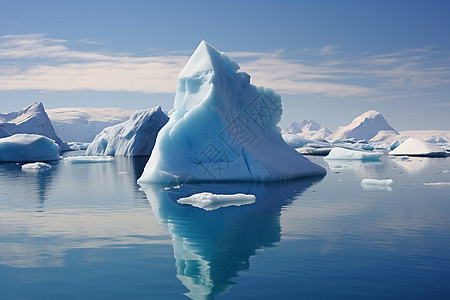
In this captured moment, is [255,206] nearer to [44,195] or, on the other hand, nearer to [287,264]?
[287,264]

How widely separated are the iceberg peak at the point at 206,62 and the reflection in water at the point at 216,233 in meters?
5.50

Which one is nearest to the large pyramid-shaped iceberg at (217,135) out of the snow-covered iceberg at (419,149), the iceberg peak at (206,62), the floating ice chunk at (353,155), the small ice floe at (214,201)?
the iceberg peak at (206,62)

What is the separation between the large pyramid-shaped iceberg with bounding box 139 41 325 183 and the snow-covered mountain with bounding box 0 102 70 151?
39060mm

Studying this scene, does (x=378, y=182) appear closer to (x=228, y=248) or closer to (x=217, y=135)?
(x=217, y=135)

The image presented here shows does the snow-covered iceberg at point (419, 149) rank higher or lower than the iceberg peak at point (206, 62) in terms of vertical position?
lower

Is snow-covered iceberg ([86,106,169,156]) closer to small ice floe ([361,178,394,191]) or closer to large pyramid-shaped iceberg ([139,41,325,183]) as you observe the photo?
large pyramid-shaped iceberg ([139,41,325,183])

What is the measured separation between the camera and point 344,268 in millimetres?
6094

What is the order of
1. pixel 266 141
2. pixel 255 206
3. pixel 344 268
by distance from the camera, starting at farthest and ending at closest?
pixel 266 141
pixel 255 206
pixel 344 268

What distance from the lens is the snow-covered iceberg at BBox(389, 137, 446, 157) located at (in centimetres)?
4156

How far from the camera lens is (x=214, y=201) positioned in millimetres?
11680

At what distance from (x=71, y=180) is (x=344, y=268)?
16060mm

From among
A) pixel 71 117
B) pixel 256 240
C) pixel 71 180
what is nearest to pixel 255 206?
pixel 256 240

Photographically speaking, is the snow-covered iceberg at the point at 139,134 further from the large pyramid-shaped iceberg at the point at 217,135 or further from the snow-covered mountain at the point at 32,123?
the large pyramid-shaped iceberg at the point at 217,135

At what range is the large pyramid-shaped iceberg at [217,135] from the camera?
54.5 ft
